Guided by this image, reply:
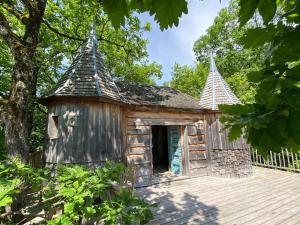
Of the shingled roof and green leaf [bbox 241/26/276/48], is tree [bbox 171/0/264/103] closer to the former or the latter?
the shingled roof

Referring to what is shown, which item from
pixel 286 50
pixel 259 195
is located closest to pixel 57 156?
pixel 259 195

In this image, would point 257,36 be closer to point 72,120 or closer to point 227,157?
point 72,120

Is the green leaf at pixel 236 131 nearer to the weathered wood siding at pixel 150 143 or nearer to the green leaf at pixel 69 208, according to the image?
the green leaf at pixel 69 208

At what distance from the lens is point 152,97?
1107 cm

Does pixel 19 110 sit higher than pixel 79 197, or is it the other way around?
pixel 19 110

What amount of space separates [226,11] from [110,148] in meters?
30.0

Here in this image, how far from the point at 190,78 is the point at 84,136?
23818mm

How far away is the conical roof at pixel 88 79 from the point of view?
7715 mm

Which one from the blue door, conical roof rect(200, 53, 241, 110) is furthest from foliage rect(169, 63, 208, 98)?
the blue door

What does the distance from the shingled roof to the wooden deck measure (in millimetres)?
3579

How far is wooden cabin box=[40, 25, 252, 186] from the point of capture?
751 cm

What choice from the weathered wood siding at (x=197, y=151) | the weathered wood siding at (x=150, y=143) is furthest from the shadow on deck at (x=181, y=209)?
the weathered wood siding at (x=197, y=151)

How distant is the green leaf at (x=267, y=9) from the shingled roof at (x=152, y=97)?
8.17 m

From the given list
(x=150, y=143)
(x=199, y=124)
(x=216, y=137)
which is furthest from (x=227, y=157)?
(x=150, y=143)
